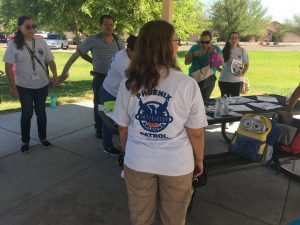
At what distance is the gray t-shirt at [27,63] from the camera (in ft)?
12.7

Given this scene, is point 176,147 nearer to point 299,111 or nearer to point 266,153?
point 266,153

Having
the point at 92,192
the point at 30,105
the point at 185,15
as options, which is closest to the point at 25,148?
the point at 30,105

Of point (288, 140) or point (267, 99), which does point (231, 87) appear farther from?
point (288, 140)

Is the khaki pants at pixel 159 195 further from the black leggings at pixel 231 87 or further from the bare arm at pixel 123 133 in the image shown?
the black leggings at pixel 231 87

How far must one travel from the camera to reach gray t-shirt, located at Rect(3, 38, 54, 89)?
3.88 meters

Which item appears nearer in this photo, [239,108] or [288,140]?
[288,140]

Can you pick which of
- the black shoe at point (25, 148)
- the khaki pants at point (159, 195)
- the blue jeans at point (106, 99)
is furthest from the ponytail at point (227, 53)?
the khaki pants at point (159, 195)

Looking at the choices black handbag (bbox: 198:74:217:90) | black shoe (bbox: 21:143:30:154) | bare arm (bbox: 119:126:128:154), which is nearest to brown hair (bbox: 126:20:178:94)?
bare arm (bbox: 119:126:128:154)

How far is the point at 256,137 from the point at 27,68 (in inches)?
111

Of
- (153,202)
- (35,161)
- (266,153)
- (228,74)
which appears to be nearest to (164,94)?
(153,202)

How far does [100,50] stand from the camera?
4465mm

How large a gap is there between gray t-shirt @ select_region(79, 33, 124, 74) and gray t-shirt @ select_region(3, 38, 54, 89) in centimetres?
62

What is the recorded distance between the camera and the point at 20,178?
357cm

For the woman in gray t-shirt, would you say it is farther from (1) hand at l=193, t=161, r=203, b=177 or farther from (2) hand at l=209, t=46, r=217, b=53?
(1) hand at l=193, t=161, r=203, b=177
